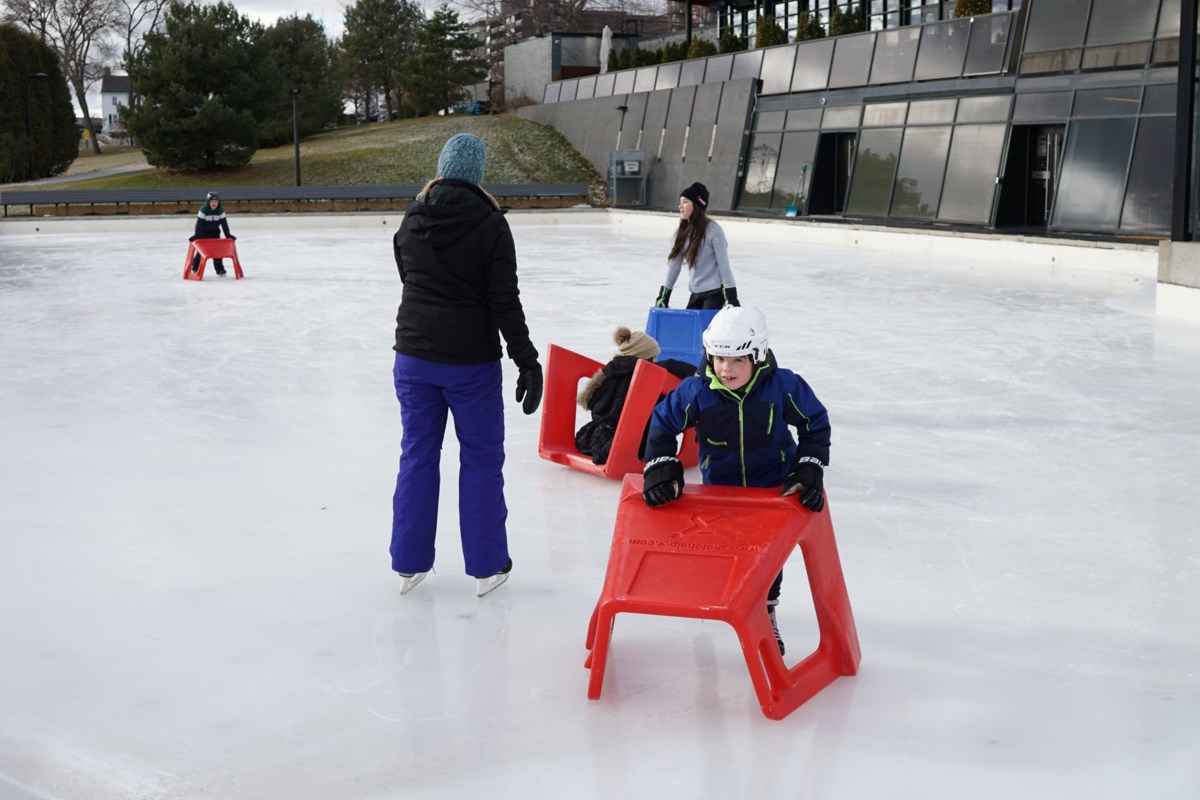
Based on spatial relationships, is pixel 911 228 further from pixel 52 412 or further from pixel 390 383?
pixel 52 412

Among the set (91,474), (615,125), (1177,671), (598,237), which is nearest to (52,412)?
(91,474)

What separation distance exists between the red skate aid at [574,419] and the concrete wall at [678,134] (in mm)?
21890

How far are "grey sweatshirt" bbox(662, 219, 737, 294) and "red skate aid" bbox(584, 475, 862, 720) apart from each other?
3925 mm

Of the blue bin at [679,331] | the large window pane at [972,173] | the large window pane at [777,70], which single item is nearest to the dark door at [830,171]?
the large window pane at [777,70]

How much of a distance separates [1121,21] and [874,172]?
18.6ft

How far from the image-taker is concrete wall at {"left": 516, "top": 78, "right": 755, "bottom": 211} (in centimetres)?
2795

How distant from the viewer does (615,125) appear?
35031 millimetres

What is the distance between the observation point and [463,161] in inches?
159

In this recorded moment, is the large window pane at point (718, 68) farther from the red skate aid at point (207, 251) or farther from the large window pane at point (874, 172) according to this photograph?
the red skate aid at point (207, 251)

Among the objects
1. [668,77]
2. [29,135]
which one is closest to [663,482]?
[668,77]

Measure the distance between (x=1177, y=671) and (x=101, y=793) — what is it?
2971 mm

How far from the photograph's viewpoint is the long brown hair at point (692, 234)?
7.22 m

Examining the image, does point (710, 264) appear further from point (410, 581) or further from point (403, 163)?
point (403, 163)

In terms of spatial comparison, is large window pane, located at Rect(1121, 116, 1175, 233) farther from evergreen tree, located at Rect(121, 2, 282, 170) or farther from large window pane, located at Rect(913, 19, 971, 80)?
evergreen tree, located at Rect(121, 2, 282, 170)
